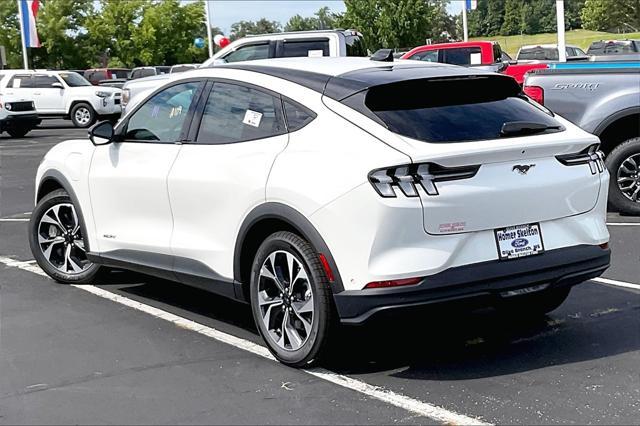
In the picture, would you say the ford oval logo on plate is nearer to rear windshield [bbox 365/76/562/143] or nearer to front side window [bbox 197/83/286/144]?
rear windshield [bbox 365/76/562/143]

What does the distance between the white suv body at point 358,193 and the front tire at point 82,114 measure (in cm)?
2183

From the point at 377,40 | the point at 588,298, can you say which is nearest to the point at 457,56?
the point at 588,298

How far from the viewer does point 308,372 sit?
192 inches

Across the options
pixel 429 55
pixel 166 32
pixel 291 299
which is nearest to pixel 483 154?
pixel 291 299

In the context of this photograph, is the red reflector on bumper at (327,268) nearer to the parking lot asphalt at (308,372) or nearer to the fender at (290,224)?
the fender at (290,224)

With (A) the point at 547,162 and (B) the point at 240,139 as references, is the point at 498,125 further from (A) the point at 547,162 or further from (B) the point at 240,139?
(B) the point at 240,139

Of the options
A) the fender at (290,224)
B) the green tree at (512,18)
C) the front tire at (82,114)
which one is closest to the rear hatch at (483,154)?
the fender at (290,224)

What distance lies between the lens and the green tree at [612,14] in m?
65.9

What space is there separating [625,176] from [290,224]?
18.0 ft

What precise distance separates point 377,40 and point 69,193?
53246 mm

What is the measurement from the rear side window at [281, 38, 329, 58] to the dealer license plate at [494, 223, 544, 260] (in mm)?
11250

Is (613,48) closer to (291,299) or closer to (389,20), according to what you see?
(291,299)

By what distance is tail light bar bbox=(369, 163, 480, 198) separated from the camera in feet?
14.4

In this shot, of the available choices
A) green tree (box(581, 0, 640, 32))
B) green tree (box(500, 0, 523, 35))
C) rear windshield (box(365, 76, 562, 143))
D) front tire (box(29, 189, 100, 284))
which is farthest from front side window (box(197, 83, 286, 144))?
green tree (box(500, 0, 523, 35))
